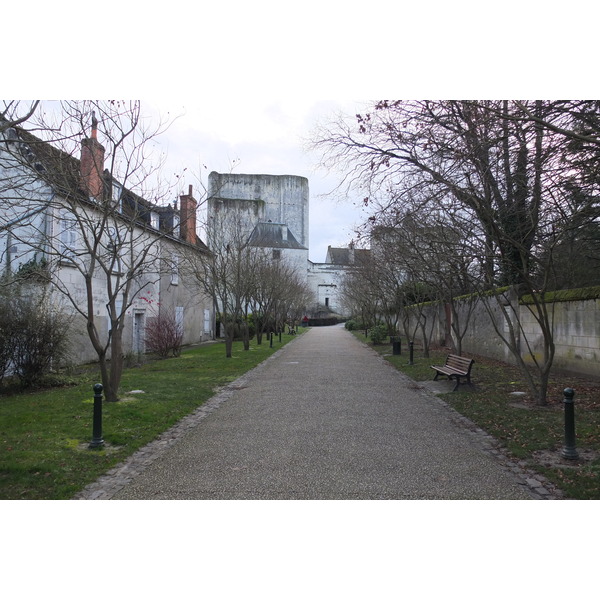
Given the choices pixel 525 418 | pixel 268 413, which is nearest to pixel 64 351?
pixel 268 413

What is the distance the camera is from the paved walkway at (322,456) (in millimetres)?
4688

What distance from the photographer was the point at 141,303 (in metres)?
22.4

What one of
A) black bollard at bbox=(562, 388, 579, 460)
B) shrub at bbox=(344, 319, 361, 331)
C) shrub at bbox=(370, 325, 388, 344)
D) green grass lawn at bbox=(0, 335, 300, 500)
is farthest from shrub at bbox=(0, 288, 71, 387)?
shrub at bbox=(344, 319, 361, 331)

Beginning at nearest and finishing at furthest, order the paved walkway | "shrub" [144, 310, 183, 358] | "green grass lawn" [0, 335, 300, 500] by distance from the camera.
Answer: the paved walkway, "green grass lawn" [0, 335, 300, 500], "shrub" [144, 310, 183, 358]

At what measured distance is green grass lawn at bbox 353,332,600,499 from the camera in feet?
16.5

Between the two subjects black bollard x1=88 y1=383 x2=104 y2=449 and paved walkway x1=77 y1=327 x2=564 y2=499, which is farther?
black bollard x1=88 y1=383 x2=104 y2=449

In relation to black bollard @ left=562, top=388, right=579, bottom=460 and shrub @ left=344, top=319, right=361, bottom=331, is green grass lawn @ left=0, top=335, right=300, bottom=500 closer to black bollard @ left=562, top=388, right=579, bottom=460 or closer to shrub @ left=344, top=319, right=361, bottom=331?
black bollard @ left=562, top=388, right=579, bottom=460

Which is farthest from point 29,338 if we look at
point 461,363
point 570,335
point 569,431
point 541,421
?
point 570,335

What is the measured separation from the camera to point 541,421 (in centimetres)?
739

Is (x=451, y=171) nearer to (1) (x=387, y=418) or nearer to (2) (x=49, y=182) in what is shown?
(1) (x=387, y=418)

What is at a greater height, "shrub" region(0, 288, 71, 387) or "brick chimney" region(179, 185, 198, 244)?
"brick chimney" region(179, 185, 198, 244)

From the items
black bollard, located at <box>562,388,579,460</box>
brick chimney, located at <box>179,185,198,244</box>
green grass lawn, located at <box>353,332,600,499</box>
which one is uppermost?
brick chimney, located at <box>179,185,198,244</box>

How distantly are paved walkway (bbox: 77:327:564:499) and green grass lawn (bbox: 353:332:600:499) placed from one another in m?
0.24

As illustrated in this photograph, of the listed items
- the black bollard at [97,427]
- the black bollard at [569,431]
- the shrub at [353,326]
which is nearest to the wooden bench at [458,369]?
the black bollard at [569,431]
